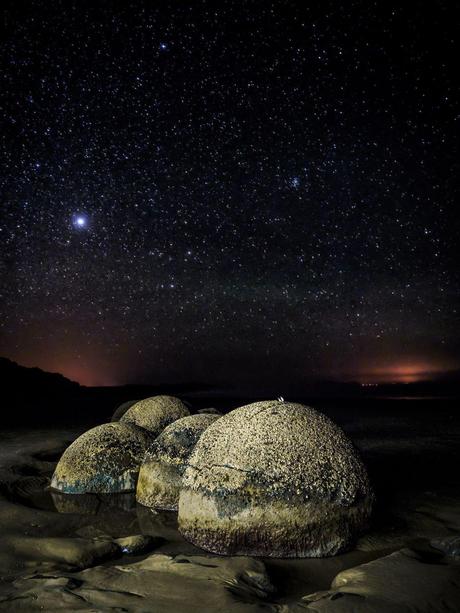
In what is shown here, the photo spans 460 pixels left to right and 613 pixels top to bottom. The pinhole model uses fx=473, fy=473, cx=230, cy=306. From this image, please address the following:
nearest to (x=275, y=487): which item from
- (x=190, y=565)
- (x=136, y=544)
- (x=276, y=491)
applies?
(x=276, y=491)

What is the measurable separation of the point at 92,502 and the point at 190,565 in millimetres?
3151

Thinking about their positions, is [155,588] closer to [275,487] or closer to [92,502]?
[275,487]

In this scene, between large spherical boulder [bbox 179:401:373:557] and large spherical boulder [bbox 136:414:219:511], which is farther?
large spherical boulder [bbox 136:414:219:511]

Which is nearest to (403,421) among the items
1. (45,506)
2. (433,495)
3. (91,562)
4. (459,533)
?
(433,495)

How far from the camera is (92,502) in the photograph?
6.50 metres

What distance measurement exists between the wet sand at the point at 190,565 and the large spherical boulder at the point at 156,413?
2559 mm

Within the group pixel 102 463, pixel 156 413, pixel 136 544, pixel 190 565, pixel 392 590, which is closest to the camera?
pixel 392 590

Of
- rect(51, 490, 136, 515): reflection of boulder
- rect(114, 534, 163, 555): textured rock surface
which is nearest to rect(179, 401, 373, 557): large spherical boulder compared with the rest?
rect(114, 534, 163, 555): textured rock surface

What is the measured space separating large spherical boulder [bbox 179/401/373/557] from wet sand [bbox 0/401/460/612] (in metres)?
0.18

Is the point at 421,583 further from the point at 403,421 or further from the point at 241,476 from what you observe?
the point at 403,421

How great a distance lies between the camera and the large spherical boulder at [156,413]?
9.74 meters

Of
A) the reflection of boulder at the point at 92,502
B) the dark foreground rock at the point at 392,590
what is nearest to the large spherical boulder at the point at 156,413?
the reflection of boulder at the point at 92,502

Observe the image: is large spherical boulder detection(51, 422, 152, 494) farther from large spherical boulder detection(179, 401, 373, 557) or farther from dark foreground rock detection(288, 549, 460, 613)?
dark foreground rock detection(288, 549, 460, 613)

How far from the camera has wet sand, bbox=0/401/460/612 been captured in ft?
10.6
